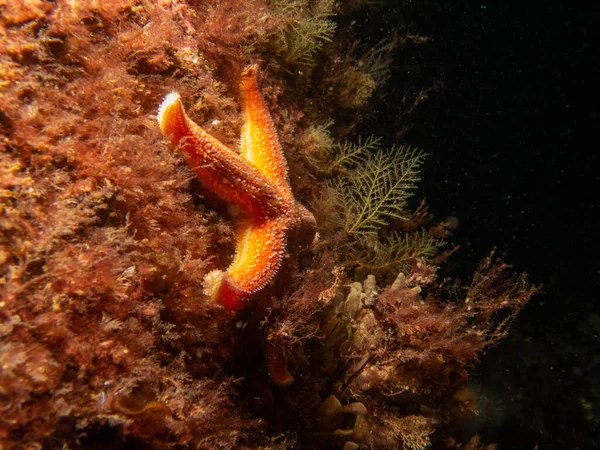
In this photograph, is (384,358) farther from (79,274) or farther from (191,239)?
(79,274)

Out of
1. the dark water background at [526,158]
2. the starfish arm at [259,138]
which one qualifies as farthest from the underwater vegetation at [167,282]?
the dark water background at [526,158]

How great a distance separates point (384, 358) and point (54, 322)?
359 cm

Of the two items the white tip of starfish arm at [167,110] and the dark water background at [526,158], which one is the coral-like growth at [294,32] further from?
the dark water background at [526,158]

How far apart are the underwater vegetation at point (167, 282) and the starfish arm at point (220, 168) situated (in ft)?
0.26

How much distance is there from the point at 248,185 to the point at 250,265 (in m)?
0.76

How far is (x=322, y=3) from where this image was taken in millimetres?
5031

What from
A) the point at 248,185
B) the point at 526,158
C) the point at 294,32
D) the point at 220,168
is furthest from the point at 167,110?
the point at 526,158

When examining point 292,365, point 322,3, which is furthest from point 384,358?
point 322,3

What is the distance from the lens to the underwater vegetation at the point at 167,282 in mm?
1979

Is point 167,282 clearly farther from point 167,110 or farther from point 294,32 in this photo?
point 294,32

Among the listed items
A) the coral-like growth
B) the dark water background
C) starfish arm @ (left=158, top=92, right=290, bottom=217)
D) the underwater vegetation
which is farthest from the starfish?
the dark water background

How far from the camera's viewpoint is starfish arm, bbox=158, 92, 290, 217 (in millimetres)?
2736

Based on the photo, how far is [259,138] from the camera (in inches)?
134

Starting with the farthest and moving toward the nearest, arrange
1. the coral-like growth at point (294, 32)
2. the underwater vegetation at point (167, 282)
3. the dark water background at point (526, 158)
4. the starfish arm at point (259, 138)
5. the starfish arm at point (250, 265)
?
the dark water background at point (526, 158), the coral-like growth at point (294, 32), the starfish arm at point (259, 138), the starfish arm at point (250, 265), the underwater vegetation at point (167, 282)
